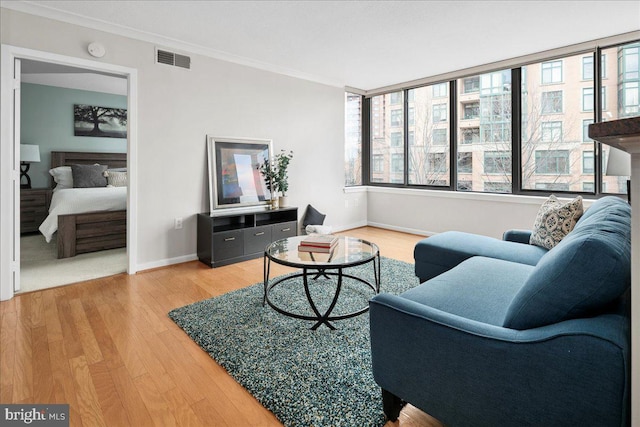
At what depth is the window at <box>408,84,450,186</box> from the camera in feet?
16.9

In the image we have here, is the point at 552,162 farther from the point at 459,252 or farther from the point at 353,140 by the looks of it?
the point at 353,140

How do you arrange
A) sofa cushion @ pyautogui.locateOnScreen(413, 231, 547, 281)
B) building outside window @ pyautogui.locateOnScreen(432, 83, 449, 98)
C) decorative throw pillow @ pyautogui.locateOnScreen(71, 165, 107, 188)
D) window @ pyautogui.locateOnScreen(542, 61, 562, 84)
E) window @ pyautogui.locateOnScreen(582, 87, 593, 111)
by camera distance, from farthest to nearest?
decorative throw pillow @ pyautogui.locateOnScreen(71, 165, 107, 188), building outside window @ pyautogui.locateOnScreen(432, 83, 449, 98), window @ pyautogui.locateOnScreen(542, 61, 562, 84), window @ pyautogui.locateOnScreen(582, 87, 593, 111), sofa cushion @ pyautogui.locateOnScreen(413, 231, 547, 281)

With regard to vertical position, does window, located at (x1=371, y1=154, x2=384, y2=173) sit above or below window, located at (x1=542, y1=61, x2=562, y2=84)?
below

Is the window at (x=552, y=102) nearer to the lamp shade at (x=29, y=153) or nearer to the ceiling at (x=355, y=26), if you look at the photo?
the ceiling at (x=355, y=26)

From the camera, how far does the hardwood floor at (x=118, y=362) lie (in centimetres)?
156

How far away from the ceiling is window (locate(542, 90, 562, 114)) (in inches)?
20.5

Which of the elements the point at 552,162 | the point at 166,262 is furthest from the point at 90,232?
the point at 552,162

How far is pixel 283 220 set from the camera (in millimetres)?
4562

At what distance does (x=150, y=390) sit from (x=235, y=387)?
40 centimetres

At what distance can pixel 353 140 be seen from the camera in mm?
5949

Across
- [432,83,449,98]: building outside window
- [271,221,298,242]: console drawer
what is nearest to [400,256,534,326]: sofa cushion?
[271,221,298,242]: console drawer

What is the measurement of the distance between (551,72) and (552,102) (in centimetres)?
34

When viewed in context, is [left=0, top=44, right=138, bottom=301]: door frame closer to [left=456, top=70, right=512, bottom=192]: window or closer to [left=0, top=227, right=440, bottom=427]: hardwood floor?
[left=0, top=227, right=440, bottom=427]: hardwood floor

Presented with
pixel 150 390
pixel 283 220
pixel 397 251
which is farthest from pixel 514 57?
pixel 150 390
